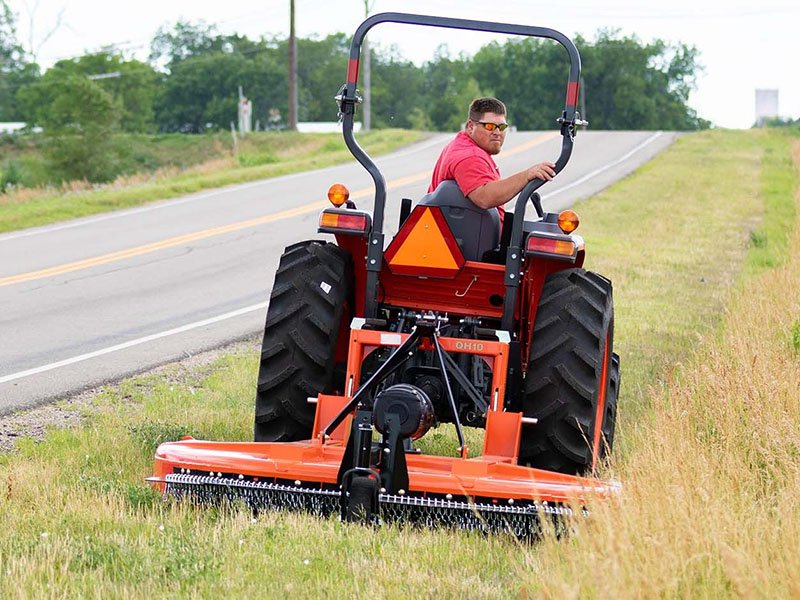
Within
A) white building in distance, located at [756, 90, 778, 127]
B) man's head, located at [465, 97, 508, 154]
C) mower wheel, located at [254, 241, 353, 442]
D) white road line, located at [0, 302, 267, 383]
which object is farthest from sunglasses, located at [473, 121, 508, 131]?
white building in distance, located at [756, 90, 778, 127]

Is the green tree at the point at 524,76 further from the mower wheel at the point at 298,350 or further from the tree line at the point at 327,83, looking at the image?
the mower wheel at the point at 298,350

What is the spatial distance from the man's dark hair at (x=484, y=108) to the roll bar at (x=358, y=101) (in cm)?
38

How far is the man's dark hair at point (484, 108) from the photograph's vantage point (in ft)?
21.8

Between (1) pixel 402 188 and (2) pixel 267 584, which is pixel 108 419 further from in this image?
(1) pixel 402 188

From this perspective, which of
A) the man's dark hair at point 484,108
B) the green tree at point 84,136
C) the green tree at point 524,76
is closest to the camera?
the man's dark hair at point 484,108

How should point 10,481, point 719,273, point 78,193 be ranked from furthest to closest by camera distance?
point 78,193 → point 719,273 → point 10,481

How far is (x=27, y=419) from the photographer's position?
26.8ft

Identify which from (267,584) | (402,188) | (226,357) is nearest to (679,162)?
(402,188)

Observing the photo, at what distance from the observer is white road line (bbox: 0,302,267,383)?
385 inches

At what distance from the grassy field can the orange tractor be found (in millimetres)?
15962

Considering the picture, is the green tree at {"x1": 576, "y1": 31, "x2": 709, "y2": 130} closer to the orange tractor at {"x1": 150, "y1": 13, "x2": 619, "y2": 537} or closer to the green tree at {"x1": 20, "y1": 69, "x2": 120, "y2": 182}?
the green tree at {"x1": 20, "y1": 69, "x2": 120, "y2": 182}

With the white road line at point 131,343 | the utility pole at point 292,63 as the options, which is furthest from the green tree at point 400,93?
the white road line at point 131,343

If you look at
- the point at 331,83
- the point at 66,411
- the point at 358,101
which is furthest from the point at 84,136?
the point at 331,83

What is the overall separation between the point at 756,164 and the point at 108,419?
100.0 ft
